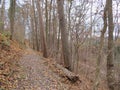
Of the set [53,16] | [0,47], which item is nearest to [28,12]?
[53,16]

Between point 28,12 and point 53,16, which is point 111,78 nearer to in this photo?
point 53,16

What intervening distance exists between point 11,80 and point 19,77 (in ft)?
2.13

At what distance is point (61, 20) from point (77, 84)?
349cm

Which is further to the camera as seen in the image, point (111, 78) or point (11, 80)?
point (111, 78)

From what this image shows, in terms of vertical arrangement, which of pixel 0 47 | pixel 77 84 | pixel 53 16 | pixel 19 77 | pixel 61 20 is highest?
pixel 53 16

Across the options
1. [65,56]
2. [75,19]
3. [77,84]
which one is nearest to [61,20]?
[65,56]

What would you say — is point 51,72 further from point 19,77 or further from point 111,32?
point 111,32

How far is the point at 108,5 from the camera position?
8055 mm

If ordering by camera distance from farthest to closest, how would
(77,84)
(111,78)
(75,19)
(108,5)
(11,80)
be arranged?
(75,19), (77,84), (111,78), (108,5), (11,80)

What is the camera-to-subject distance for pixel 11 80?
7.53 m

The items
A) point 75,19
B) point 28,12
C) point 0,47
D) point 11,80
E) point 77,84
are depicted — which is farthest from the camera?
point 28,12

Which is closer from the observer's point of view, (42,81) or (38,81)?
(38,81)

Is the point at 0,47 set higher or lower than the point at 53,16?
lower

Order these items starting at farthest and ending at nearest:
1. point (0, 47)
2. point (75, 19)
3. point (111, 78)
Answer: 1. point (75, 19)
2. point (0, 47)
3. point (111, 78)
